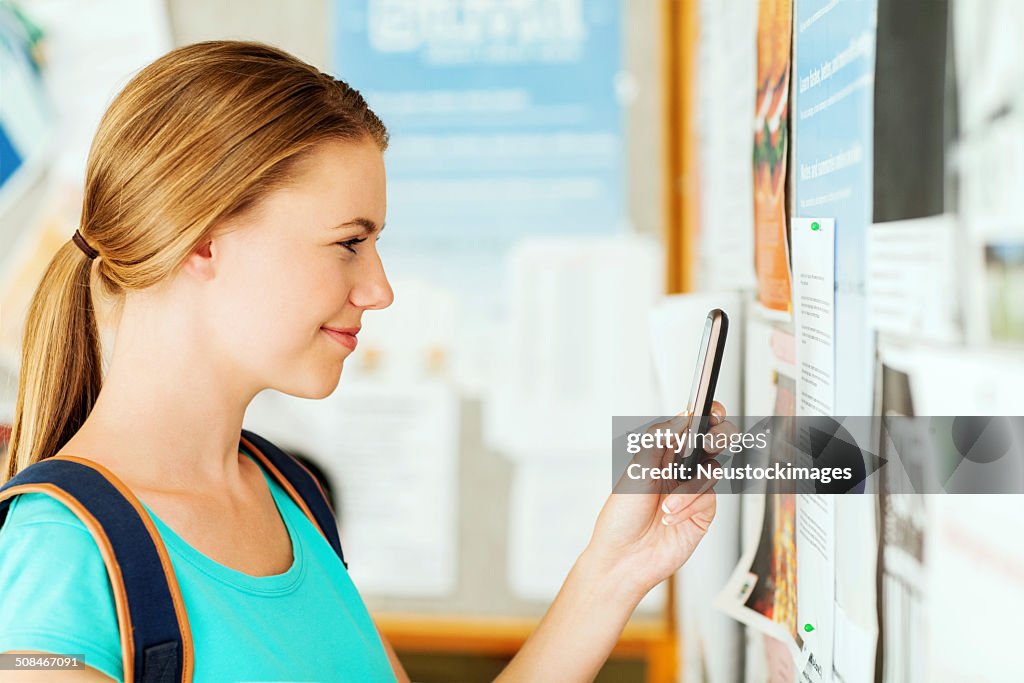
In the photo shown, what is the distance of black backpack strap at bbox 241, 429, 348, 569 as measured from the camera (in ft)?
2.94

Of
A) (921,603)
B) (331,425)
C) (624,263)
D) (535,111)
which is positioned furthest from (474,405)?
(921,603)

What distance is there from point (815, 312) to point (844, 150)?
0.13 metres

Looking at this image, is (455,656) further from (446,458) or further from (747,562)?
(747,562)

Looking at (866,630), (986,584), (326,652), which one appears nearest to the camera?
(986,584)

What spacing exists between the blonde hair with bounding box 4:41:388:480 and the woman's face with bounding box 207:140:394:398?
2cm

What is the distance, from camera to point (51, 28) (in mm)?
1681

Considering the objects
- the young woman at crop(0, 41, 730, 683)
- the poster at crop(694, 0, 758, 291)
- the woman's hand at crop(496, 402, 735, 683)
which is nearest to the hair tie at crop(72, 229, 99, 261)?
the young woman at crop(0, 41, 730, 683)

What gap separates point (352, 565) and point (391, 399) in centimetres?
31

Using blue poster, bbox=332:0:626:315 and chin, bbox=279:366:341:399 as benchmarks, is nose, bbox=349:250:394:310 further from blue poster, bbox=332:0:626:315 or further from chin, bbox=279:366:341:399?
blue poster, bbox=332:0:626:315

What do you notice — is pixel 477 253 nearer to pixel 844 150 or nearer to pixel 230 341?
pixel 230 341

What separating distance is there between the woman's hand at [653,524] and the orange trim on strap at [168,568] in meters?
0.33

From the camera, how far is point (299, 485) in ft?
2.99

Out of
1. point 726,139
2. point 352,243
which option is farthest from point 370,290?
point 726,139

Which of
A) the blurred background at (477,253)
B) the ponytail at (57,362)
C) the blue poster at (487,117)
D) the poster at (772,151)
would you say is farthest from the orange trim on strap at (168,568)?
the blue poster at (487,117)
